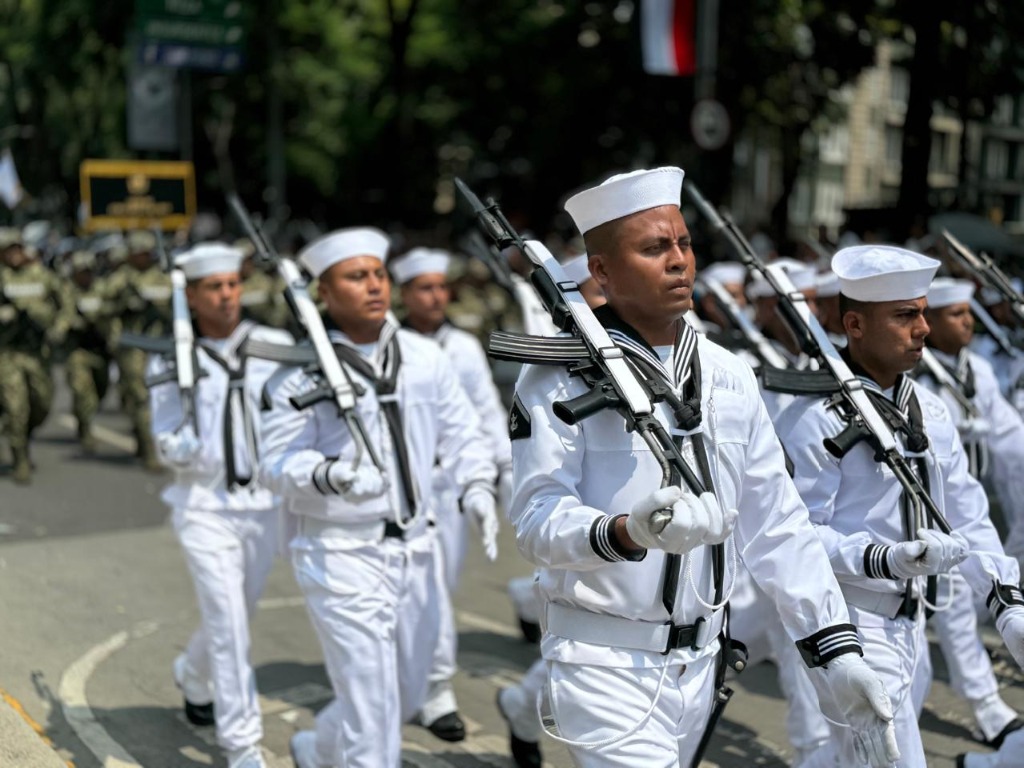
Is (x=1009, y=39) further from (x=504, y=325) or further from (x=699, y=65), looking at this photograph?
(x=504, y=325)

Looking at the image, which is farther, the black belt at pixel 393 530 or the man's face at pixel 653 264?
the black belt at pixel 393 530

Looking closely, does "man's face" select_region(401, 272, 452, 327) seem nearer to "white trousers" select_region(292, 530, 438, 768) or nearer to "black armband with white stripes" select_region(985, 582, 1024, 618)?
"white trousers" select_region(292, 530, 438, 768)

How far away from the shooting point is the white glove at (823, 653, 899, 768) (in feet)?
11.1

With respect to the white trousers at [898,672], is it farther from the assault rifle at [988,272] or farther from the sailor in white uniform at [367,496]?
the assault rifle at [988,272]

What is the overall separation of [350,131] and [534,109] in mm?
11812

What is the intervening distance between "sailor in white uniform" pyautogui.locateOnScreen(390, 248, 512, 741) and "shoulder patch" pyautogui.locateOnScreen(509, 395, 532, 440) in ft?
6.48

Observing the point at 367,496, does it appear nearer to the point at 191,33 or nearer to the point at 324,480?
Result: the point at 324,480

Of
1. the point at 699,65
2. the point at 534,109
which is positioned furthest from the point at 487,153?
the point at 699,65

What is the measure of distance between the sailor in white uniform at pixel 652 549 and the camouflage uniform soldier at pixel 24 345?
31.9ft

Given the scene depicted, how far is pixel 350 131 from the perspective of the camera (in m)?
39.6

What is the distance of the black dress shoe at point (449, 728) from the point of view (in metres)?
6.17

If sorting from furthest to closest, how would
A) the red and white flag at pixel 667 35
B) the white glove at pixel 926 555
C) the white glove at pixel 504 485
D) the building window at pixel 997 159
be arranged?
the building window at pixel 997 159 < the red and white flag at pixel 667 35 < the white glove at pixel 504 485 < the white glove at pixel 926 555

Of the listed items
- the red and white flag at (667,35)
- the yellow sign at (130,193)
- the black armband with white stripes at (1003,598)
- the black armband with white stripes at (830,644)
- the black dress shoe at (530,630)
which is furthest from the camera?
the yellow sign at (130,193)

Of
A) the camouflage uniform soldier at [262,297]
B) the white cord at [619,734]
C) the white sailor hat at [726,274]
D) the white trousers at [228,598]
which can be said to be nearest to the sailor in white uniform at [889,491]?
the white cord at [619,734]
